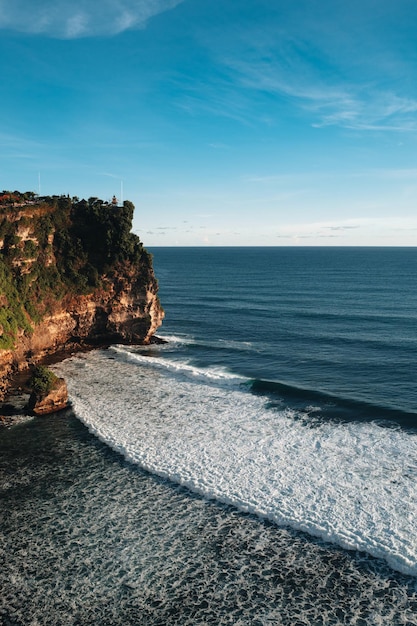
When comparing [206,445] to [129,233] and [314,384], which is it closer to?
[314,384]

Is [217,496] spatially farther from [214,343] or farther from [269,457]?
[214,343]

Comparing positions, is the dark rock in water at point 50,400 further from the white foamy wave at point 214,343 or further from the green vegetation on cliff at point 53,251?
the white foamy wave at point 214,343

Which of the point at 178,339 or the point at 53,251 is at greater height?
the point at 53,251

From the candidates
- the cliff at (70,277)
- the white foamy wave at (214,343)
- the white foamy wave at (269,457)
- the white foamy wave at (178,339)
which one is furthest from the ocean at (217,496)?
the white foamy wave at (178,339)

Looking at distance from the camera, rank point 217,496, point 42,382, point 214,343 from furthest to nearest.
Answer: point 214,343
point 42,382
point 217,496

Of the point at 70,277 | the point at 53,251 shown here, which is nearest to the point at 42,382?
the point at 70,277

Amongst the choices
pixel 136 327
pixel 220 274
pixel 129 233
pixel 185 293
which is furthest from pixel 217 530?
pixel 220 274
